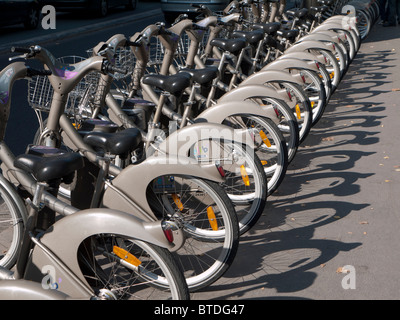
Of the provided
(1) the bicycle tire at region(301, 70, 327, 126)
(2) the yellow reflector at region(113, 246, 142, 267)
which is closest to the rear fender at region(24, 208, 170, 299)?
(2) the yellow reflector at region(113, 246, 142, 267)

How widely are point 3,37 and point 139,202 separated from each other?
1128 cm

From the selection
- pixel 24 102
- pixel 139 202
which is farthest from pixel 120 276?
pixel 24 102

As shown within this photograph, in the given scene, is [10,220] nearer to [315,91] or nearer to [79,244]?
[79,244]

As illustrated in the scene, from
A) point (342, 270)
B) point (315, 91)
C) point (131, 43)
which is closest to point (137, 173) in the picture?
point (342, 270)

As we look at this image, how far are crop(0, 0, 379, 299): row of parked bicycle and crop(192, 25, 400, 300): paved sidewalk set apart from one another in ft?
0.70

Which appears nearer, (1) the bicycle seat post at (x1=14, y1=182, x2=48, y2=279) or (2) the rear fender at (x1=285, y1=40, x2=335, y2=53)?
(1) the bicycle seat post at (x1=14, y1=182, x2=48, y2=279)

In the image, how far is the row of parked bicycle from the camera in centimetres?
316

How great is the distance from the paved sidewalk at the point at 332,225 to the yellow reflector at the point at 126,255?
0.70m

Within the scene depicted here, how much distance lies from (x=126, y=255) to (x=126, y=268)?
0.15 meters

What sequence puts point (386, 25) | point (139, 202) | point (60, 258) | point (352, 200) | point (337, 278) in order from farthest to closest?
1. point (386, 25)
2. point (352, 200)
3. point (337, 278)
4. point (139, 202)
5. point (60, 258)

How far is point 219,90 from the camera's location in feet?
21.6

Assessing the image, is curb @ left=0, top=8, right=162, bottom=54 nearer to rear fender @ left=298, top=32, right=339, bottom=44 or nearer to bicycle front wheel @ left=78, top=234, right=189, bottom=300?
rear fender @ left=298, top=32, right=339, bottom=44

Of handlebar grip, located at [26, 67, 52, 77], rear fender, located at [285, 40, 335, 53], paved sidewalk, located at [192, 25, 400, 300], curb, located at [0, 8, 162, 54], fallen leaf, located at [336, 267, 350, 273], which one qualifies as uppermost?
handlebar grip, located at [26, 67, 52, 77]
